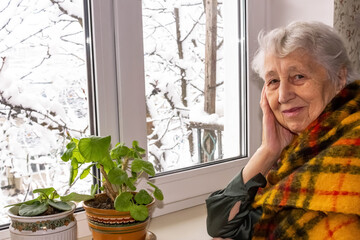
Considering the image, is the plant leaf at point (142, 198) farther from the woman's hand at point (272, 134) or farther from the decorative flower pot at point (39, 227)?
the woman's hand at point (272, 134)

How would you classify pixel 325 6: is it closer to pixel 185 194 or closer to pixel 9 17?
pixel 185 194

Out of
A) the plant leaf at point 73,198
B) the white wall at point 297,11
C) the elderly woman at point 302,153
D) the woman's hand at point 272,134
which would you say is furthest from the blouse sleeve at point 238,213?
the white wall at point 297,11

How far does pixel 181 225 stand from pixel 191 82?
59cm

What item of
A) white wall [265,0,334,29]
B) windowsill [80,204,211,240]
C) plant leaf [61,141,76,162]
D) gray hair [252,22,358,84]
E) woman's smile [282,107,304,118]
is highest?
white wall [265,0,334,29]

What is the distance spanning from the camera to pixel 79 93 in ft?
4.90

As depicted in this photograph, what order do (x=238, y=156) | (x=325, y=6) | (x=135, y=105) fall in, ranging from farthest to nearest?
(x=238, y=156)
(x=325, y=6)
(x=135, y=105)

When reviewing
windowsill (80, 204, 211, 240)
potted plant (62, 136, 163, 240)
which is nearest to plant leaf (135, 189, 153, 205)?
potted plant (62, 136, 163, 240)

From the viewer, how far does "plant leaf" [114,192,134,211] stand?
3.91ft

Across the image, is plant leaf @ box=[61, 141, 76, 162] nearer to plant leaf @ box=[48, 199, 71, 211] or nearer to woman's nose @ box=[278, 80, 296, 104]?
plant leaf @ box=[48, 199, 71, 211]

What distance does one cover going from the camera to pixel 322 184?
3.98 ft

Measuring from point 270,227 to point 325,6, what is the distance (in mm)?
1041

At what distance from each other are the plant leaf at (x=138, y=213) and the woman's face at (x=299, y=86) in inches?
23.0

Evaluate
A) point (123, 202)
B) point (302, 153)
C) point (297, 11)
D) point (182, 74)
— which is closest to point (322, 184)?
point (302, 153)

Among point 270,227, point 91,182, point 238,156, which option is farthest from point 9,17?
point 238,156
